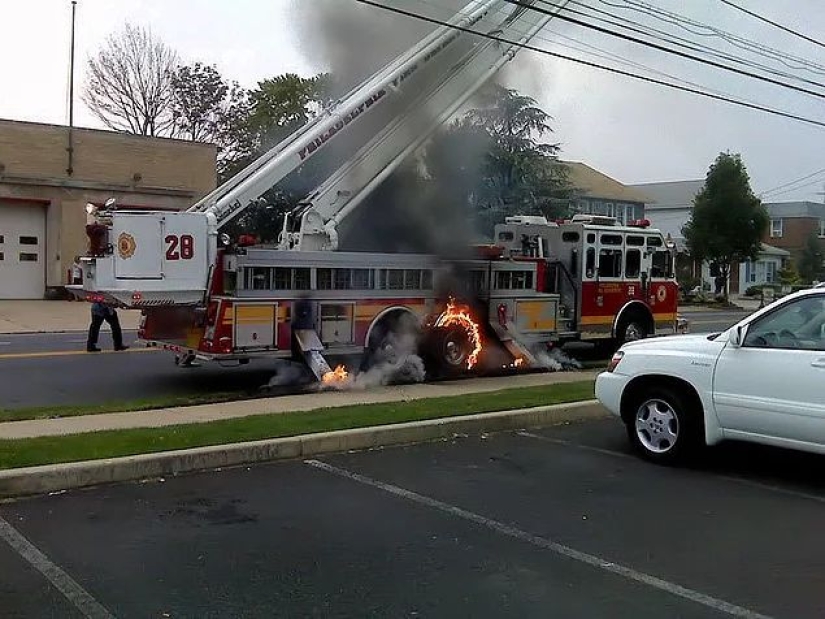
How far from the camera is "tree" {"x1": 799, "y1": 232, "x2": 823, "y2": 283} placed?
6475 centimetres

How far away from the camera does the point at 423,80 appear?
13812mm

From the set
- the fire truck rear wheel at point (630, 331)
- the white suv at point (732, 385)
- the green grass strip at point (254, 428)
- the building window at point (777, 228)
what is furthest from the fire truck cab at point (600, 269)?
the building window at point (777, 228)

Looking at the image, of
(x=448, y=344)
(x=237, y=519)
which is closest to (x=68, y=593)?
(x=237, y=519)

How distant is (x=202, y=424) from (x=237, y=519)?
2.68 metres

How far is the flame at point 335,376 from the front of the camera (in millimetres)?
11625

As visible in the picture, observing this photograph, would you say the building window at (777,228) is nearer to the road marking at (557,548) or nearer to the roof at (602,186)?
the roof at (602,186)

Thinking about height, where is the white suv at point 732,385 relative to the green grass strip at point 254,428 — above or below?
above

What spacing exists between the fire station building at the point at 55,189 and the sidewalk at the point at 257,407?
20.6m

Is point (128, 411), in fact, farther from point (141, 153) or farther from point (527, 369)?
point (141, 153)

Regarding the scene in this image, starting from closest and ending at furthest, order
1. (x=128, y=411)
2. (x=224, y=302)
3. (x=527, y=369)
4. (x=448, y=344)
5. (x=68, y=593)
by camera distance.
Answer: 1. (x=68, y=593)
2. (x=128, y=411)
3. (x=224, y=302)
4. (x=448, y=344)
5. (x=527, y=369)

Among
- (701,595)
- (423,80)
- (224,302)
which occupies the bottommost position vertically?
(701,595)

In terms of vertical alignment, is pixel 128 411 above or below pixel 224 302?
below

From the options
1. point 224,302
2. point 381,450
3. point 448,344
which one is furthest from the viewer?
point 448,344

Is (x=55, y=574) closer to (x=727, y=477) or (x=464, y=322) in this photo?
(x=727, y=477)
